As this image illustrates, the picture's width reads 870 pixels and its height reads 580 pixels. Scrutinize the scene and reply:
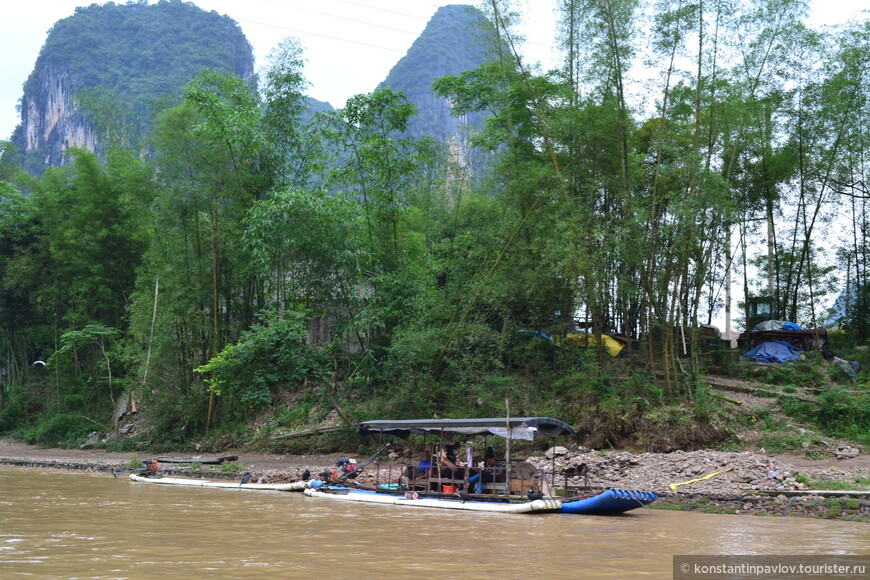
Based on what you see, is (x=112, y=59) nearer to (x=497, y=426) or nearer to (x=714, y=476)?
(x=497, y=426)

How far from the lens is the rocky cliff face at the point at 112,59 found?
7494 cm

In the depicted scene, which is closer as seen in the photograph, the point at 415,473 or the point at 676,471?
the point at 415,473

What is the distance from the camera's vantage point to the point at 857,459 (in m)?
14.2

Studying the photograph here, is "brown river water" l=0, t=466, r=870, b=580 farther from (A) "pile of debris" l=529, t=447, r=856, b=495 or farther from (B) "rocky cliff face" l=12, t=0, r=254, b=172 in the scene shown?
(B) "rocky cliff face" l=12, t=0, r=254, b=172

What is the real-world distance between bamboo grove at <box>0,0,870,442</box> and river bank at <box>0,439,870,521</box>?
7.69ft

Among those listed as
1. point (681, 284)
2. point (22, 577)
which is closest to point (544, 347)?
point (681, 284)

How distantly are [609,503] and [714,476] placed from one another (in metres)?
3.16

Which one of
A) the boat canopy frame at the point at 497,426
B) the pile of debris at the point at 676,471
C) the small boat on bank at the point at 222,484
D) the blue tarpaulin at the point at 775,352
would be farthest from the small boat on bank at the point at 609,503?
the blue tarpaulin at the point at 775,352

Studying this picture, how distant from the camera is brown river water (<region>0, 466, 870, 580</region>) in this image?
633 cm

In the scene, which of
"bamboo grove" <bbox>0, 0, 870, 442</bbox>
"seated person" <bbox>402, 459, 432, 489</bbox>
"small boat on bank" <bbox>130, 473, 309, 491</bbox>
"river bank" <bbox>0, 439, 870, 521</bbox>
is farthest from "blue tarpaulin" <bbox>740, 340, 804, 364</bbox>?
"small boat on bank" <bbox>130, 473, 309, 491</bbox>

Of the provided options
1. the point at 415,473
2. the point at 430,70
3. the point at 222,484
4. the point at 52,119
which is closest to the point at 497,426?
the point at 415,473

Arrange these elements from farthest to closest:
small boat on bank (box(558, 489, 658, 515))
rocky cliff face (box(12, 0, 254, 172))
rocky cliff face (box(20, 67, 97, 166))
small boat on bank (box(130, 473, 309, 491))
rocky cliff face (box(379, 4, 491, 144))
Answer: rocky cliff face (box(379, 4, 491, 144)), rocky cliff face (box(12, 0, 254, 172)), rocky cliff face (box(20, 67, 97, 166)), small boat on bank (box(130, 473, 309, 491)), small boat on bank (box(558, 489, 658, 515))

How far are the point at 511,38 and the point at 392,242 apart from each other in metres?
6.34

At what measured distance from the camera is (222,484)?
15.2 m
